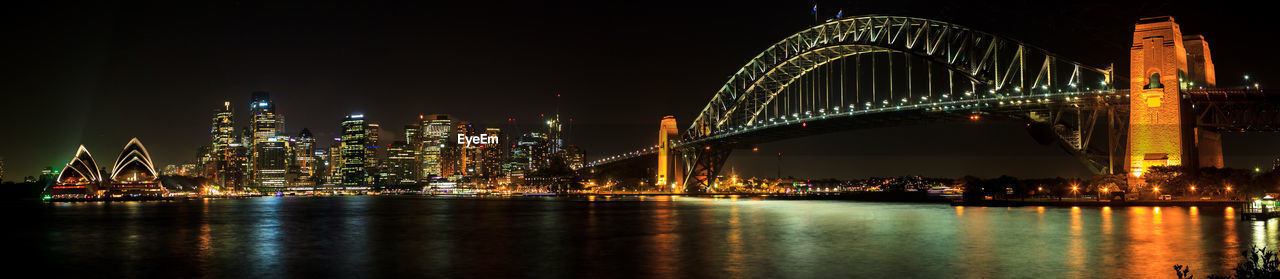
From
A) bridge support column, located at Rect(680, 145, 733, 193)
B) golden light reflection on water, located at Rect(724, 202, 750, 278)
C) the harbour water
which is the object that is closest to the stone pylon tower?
the harbour water

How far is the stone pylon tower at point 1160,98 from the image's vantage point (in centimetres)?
4541

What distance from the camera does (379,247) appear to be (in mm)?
30641

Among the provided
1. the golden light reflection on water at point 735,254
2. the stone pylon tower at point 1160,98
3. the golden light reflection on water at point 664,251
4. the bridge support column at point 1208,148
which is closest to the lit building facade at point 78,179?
the golden light reflection on water at point 664,251

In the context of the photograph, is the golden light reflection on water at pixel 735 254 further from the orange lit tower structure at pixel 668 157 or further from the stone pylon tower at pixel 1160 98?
the orange lit tower structure at pixel 668 157

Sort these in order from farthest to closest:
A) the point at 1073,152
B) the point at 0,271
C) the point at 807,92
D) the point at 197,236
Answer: the point at 807,92, the point at 1073,152, the point at 197,236, the point at 0,271

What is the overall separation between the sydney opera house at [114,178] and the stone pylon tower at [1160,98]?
130 meters

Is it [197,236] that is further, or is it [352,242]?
[197,236]

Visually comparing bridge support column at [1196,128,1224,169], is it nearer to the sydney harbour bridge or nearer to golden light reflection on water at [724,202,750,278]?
the sydney harbour bridge

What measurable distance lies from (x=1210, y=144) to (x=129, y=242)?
5180 cm

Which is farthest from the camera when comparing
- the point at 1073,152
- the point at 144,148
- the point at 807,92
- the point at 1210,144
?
the point at 144,148

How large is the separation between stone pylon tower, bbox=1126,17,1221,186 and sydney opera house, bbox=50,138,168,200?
5109 inches

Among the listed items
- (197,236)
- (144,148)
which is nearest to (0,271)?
(197,236)

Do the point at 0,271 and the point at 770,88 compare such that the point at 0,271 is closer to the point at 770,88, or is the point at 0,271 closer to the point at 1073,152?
the point at 1073,152

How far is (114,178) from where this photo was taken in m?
139
